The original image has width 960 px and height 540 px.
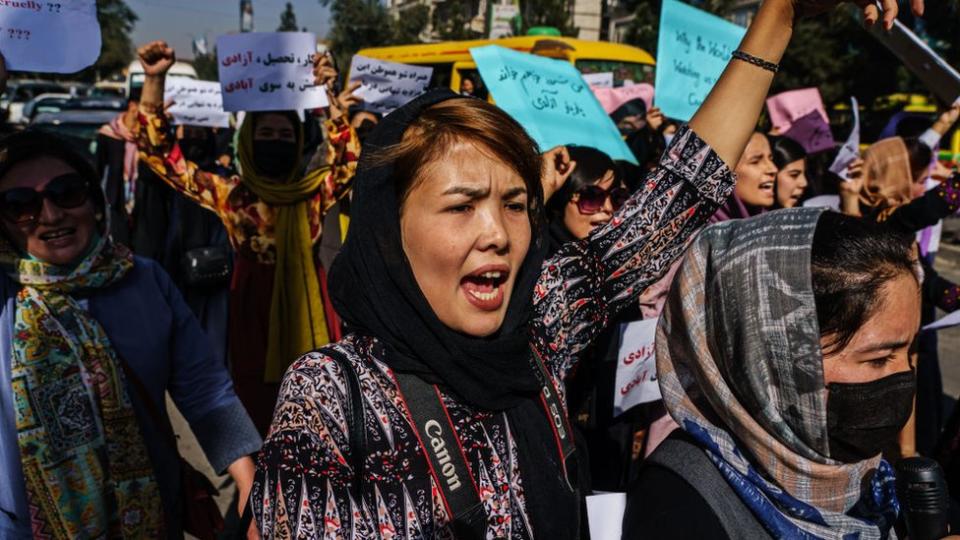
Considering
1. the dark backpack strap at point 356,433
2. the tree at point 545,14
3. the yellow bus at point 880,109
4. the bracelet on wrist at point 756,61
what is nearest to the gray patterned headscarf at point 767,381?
the bracelet on wrist at point 756,61

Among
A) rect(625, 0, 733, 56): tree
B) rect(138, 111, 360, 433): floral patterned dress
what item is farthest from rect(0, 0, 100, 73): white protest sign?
rect(625, 0, 733, 56): tree

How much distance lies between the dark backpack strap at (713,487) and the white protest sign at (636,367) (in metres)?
1.34

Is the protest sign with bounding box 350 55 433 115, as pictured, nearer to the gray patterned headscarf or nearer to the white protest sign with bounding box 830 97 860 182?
the white protest sign with bounding box 830 97 860 182

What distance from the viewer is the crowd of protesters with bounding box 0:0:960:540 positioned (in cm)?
133

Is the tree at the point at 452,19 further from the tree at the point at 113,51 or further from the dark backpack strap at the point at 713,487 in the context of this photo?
the tree at the point at 113,51

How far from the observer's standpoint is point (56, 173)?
215 cm

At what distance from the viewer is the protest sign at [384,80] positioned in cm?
558

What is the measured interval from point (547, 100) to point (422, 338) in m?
2.48

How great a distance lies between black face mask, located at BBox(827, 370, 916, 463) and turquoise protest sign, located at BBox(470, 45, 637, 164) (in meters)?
2.04

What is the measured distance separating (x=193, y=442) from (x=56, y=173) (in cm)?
334

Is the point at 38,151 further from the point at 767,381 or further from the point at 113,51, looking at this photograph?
A: the point at 113,51

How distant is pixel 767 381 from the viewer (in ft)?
4.65

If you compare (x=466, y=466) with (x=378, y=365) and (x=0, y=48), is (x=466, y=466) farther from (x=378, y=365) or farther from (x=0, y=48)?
(x=0, y=48)

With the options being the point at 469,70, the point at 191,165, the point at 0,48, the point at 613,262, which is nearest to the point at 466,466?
the point at 613,262
